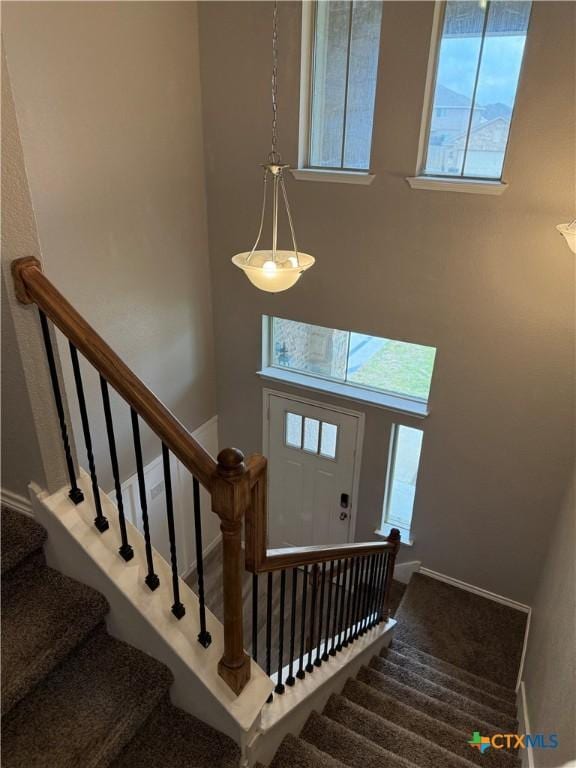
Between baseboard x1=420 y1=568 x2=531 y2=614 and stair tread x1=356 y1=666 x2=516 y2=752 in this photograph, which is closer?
stair tread x1=356 y1=666 x2=516 y2=752

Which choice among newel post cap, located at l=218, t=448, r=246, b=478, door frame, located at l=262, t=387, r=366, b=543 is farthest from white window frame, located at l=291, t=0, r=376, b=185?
newel post cap, located at l=218, t=448, r=246, b=478

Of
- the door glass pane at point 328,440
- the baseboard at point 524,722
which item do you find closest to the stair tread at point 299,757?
the baseboard at point 524,722

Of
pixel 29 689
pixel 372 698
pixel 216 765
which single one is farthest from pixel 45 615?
pixel 372 698

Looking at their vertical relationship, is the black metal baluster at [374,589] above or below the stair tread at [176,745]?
below

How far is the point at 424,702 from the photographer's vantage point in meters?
3.29

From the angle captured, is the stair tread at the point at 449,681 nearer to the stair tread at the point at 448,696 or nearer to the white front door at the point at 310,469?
the stair tread at the point at 448,696

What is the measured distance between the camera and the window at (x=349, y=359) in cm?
451

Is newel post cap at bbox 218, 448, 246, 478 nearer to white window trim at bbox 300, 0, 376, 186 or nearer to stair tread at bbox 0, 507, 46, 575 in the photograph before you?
stair tread at bbox 0, 507, 46, 575

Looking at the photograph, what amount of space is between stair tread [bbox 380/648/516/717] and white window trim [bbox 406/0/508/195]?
3219 mm

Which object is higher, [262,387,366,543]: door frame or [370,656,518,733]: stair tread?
[262,387,366,543]: door frame

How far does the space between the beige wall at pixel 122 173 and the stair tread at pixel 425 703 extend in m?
2.38

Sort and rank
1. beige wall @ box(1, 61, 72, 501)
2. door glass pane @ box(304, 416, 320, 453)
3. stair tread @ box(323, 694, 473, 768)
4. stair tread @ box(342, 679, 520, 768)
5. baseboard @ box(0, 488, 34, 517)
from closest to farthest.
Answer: beige wall @ box(1, 61, 72, 501)
baseboard @ box(0, 488, 34, 517)
stair tread @ box(323, 694, 473, 768)
stair tread @ box(342, 679, 520, 768)
door glass pane @ box(304, 416, 320, 453)

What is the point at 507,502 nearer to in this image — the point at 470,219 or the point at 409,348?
the point at 409,348

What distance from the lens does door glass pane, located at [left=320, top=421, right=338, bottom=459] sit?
501cm
